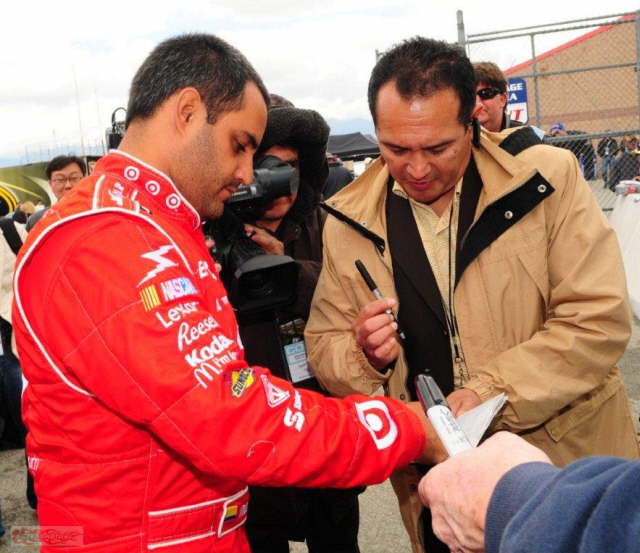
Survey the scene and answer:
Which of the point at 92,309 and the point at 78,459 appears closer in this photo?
the point at 92,309

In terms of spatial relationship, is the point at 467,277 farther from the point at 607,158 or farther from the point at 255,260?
the point at 607,158

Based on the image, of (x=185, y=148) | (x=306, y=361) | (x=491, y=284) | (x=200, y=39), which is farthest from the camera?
(x=306, y=361)

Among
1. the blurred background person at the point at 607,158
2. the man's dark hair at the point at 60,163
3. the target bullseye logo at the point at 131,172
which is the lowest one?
the blurred background person at the point at 607,158

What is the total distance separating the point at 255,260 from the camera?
2027mm

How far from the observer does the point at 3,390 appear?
5145 millimetres

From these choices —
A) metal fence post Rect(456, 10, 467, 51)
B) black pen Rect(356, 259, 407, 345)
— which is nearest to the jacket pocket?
black pen Rect(356, 259, 407, 345)

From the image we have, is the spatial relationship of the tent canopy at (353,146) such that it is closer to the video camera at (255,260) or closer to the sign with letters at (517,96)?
the sign with letters at (517,96)

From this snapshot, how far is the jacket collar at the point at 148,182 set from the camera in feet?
5.19

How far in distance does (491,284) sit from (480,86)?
3507mm

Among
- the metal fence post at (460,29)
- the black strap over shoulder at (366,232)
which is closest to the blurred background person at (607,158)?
the metal fence post at (460,29)

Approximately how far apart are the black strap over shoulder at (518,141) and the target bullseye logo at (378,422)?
995 mm

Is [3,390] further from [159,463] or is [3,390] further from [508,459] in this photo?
[508,459]

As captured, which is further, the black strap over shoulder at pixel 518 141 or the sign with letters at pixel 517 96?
the sign with letters at pixel 517 96

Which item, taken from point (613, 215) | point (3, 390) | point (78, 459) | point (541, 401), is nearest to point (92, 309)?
point (78, 459)
